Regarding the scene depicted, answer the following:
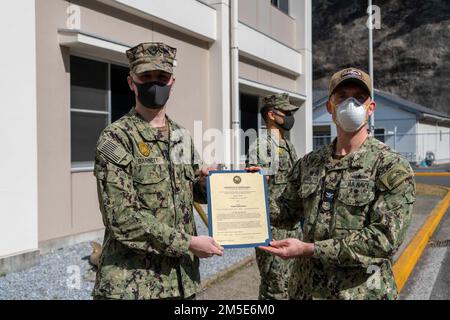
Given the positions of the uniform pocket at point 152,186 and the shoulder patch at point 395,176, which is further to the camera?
the uniform pocket at point 152,186

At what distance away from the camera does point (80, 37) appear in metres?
5.59

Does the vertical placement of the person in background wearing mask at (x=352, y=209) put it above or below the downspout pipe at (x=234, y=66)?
below

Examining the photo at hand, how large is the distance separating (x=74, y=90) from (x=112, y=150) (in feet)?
13.9

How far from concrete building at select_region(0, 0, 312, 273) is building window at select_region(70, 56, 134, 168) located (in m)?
0.01

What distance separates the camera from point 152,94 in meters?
2.33

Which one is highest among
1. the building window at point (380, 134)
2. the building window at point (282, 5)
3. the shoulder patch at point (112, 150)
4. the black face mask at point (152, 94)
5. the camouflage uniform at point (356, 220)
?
the building window at point (282, 5)

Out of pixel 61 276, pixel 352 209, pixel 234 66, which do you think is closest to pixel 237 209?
pixel 352 209

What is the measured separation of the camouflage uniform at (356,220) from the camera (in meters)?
2.01

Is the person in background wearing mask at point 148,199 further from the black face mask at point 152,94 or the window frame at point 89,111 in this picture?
the window frame at point 89,111

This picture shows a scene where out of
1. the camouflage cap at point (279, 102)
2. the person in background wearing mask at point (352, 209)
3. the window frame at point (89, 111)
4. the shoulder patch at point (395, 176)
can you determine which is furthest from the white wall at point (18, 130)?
the shoulder patch at point (395, 176)

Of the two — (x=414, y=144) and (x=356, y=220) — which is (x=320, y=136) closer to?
(x=414, y=144)

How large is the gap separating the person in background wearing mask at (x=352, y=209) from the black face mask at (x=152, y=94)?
83 cm

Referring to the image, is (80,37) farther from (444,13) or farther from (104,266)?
(444,13)
